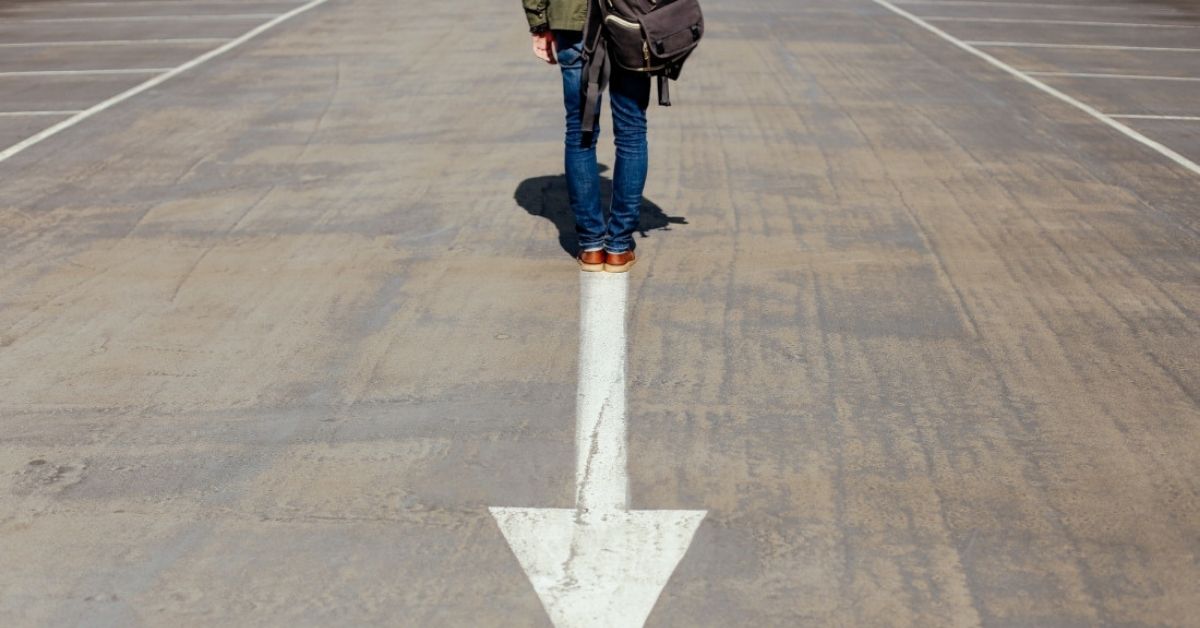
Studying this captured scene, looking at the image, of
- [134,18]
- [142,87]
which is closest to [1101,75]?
[142,87]

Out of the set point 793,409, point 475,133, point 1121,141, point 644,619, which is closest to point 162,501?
point 644,619

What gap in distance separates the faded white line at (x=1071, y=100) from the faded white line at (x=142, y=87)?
7.48 metres

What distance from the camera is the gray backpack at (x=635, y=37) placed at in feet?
19.6

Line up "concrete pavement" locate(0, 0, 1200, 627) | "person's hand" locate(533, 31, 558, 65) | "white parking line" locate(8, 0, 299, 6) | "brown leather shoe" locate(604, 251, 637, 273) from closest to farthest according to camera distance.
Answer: "concrete pavement" locate(0, 0, 1200, 627) < "person's hand" locate(533, 31, 558, 65) < "brown leather shoe" locate(604, 251, 637, 273) < "white parking line" locate(8, 0, 299, 6)

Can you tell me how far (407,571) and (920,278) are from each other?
3379mm

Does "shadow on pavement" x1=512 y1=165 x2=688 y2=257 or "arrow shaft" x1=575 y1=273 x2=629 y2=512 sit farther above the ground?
"arrow shaft" x1=575 y1=273 x2=629 y2=512

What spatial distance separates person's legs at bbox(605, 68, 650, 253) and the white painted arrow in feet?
5.68

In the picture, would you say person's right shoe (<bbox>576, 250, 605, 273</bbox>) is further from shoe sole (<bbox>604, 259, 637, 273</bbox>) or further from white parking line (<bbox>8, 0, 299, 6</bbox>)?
white parking line (<bbox>8, 0, 299, 6</bbox>)

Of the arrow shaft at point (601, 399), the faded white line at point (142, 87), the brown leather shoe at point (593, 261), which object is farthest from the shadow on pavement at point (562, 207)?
the faded white line at point (142, 87)

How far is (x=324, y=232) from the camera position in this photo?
7227mm

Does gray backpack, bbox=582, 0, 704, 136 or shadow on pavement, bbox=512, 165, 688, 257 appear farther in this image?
shadow on pavement, bbox=512, 165, 688, 257

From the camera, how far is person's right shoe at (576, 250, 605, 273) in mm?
6484

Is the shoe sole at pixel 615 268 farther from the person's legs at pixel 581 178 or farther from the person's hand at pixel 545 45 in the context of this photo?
the person's hand at pixel 545 45

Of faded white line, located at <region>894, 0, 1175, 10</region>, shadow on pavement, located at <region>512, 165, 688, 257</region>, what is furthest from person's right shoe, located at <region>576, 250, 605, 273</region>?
faded white line, located at <region>894, 0, 1175, 10</region>
